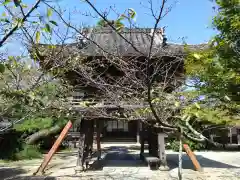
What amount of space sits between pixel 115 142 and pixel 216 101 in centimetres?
1378

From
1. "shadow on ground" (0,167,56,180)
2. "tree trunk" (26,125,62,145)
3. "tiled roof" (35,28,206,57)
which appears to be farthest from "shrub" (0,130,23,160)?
"tiled roof" (35,28,206,57)

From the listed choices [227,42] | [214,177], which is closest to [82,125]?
[214,177]

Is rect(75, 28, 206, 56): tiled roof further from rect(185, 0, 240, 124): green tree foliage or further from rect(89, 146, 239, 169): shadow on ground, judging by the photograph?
rect(89, 146, 239, 169): shadow on ground

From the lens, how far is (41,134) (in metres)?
12.9

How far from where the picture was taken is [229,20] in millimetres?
5578

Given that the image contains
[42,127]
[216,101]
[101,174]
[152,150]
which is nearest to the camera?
[216,101]

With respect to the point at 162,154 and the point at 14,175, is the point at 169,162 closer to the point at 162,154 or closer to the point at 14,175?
the point at 162,154

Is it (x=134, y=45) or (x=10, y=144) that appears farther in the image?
(x=10, y=144)

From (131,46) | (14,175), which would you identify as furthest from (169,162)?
(131,46)

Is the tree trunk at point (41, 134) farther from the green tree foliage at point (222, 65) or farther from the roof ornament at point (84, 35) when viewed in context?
the green tree foliage at point (222, 65)

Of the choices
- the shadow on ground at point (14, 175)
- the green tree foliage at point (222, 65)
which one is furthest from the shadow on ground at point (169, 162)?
the green tree foliage at point (222, 65)

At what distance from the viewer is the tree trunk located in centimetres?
1229

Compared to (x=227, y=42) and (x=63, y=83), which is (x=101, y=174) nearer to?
(x=63, y=83)

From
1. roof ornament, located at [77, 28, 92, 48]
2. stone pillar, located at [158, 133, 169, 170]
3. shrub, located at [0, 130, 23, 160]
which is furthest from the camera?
shrub, located at [0, 130, 23, 160]
